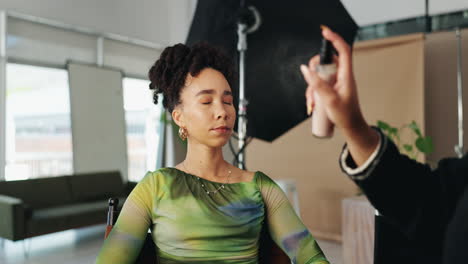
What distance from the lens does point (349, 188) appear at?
4.48 meters

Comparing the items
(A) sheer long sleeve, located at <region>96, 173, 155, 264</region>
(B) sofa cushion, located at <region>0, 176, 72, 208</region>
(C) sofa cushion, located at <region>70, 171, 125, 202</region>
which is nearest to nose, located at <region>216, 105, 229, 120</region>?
(A) sheer long sleeve, located at <region>96, 173, 155, 264</region>

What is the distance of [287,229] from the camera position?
110 centimetres

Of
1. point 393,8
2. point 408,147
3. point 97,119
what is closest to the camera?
point 408,147

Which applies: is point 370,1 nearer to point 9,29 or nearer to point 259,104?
point 259,104

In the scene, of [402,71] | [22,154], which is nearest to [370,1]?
[402,71]

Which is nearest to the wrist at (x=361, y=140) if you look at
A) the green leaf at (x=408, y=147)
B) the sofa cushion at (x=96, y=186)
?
the green leaf at (x=408, y=147)

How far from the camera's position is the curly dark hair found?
116cm

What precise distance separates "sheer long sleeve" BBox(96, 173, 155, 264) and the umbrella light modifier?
18.8 inches

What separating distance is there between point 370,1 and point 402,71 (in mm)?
1101

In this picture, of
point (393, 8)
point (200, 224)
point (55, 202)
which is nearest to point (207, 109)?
point (200, 224)

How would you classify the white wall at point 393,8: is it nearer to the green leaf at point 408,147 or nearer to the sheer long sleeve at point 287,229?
the green leaf at point 408,147

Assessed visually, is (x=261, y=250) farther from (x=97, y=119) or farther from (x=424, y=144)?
(x=97, y=119)

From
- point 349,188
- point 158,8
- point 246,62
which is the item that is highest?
point 158,8

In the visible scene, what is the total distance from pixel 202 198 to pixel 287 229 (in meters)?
0.23
